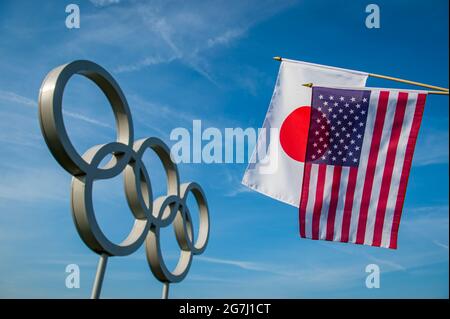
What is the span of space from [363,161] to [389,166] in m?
0.52

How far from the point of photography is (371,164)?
31.3ft

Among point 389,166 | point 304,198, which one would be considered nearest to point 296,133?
point 304,198

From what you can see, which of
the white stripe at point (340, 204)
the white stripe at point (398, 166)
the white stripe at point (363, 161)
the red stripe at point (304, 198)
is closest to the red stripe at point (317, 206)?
the red stripe at point (304, 198)

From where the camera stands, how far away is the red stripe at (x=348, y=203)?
949 cm

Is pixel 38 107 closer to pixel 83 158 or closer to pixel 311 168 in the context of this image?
pixel 83 158

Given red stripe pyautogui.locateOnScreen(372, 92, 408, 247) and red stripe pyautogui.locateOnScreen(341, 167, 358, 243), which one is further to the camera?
red stripe pyautogui.locateOnScreen(341, 167, 358, 243)

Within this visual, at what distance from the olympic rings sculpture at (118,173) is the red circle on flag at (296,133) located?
347cm

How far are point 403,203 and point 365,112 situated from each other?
79.6 inches

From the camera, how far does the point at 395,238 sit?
933cm

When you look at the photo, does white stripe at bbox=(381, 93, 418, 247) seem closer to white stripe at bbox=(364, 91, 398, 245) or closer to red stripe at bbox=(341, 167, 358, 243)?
white stripe at bbox=(364, 91, 398, 245)

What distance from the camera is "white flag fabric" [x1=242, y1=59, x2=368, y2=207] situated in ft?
32.6

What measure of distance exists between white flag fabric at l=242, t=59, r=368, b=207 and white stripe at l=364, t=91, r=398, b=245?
80cm

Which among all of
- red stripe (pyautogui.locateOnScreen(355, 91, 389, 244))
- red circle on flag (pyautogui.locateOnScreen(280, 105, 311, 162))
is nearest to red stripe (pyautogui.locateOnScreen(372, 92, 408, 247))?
red stripe (pyautogui.locateOnScreen(355, 91, 389, 244))
